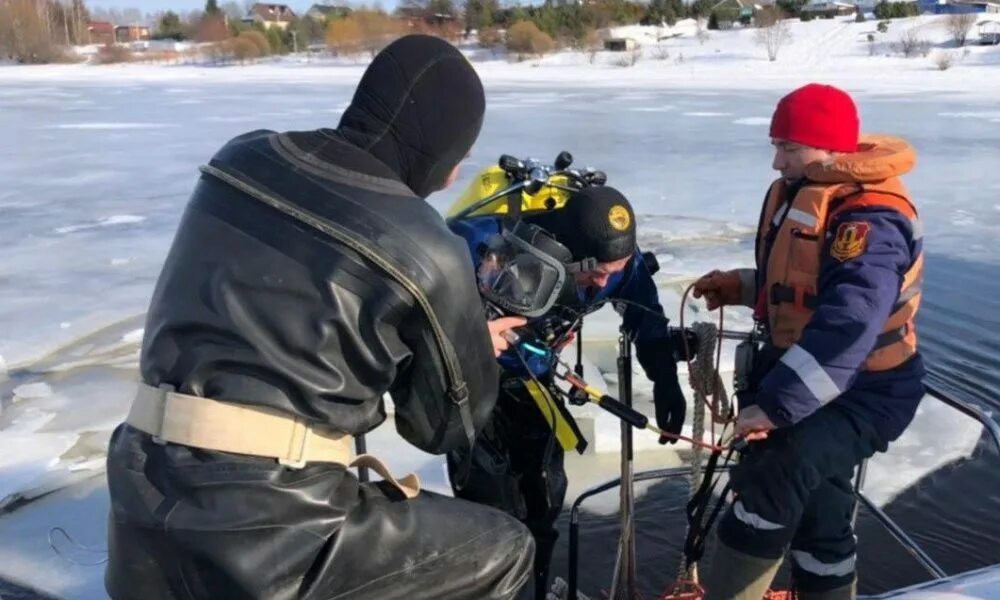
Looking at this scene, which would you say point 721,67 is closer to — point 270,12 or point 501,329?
point 501,329

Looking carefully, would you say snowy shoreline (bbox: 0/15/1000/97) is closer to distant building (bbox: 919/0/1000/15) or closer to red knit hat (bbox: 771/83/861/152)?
distant building (bbox: 919/0/1000/15)

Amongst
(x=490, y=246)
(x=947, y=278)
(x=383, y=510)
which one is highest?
(x=490, y=246)

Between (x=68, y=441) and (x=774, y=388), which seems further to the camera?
(x=68, y=441)

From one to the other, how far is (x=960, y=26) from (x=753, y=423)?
40.2 metres

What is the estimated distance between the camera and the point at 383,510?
5.21 feet

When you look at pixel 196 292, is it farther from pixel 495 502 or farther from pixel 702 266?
pixel 702 266

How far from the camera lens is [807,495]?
2.21 meters

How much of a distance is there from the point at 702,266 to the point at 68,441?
4.37 metres

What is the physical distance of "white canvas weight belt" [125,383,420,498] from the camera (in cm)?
143

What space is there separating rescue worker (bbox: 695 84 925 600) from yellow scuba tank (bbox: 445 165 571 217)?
22.0 inches

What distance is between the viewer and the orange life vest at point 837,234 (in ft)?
6.88

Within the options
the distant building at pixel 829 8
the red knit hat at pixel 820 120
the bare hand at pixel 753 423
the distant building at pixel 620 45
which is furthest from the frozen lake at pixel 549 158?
the distant building at pixel 829 8

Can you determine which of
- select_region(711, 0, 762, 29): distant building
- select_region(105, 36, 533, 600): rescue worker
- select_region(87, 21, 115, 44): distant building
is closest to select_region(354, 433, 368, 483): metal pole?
select_region(105, 36, 533, 600): rescue worker

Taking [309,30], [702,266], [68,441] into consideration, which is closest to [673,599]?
[68,441]
